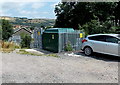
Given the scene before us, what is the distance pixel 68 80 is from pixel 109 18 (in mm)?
15930

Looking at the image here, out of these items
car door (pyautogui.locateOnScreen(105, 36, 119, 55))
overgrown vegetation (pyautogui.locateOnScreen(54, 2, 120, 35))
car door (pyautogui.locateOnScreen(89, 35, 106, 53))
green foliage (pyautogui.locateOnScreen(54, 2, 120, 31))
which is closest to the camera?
car door (pyautogui.locateOnScreen(105, 36, 119, 55))

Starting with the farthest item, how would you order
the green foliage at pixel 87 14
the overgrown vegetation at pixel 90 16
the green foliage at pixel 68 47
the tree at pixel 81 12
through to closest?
the tree at pixel 81 12 → the green foliage at pixel 87 14 → the overgrown vegetation at pixel 90 16 → the green foliage at pixel 68 47

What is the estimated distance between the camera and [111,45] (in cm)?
Answer: 902

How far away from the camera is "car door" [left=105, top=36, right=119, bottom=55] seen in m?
8.90

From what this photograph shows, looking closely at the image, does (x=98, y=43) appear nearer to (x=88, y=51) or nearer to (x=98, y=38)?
(x=98, y=38)

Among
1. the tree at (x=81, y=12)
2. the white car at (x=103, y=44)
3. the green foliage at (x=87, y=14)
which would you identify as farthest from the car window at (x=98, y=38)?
the tree at (x=81, y=12)

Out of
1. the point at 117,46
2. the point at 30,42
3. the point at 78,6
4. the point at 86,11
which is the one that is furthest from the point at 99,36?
the point at 78,6

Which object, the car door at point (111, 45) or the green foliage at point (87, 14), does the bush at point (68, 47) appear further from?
the green foliage at point (87, 14)

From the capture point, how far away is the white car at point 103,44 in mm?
8930

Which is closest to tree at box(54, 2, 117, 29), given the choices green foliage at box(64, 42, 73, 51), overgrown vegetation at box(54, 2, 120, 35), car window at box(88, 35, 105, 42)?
overgrown vegetation at box(54, 2, 120, 35)

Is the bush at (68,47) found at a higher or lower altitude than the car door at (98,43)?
lower

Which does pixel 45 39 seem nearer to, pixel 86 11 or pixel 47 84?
pixel 47 84

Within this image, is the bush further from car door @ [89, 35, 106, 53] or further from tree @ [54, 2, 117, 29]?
tree @ [54, 2, 117, 29]

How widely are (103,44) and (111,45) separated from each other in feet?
1.66
